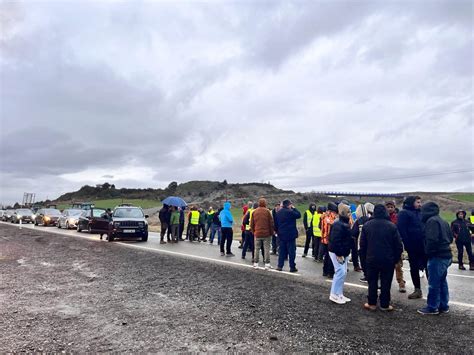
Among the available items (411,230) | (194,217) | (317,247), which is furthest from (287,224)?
(194,217)

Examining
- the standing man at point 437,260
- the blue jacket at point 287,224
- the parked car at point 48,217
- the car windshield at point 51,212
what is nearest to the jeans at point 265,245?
the blue jacket at point 287,224

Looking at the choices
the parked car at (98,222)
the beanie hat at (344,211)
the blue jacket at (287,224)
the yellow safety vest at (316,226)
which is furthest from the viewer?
the parked car at (98,222)

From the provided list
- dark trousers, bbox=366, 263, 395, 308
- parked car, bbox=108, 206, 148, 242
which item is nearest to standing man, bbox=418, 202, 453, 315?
dark trousers, bbox=366, 263, 395, 308

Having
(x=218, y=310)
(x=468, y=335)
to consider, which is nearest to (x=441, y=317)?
(x=468, y=335)

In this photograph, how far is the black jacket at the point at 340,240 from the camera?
6.54 meters

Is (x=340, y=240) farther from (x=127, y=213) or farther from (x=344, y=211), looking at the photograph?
(x=127, y=213)

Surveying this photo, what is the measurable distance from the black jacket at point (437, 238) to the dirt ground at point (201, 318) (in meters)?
1.05

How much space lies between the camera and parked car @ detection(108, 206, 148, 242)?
1786cm

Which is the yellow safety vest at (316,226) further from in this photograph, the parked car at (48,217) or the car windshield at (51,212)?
the car windshield at (51,212)

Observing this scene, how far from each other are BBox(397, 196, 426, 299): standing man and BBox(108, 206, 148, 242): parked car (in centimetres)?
1410

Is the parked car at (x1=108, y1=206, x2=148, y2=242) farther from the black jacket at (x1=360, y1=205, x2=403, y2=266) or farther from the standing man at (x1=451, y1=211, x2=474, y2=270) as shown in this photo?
the black jacket at (x1=360, y1=205, x2=403, y2=266)

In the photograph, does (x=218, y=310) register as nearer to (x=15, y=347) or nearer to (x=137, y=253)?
(x=15, y=347)

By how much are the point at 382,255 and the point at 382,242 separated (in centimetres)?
22

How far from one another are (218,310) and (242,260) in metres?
5.94
